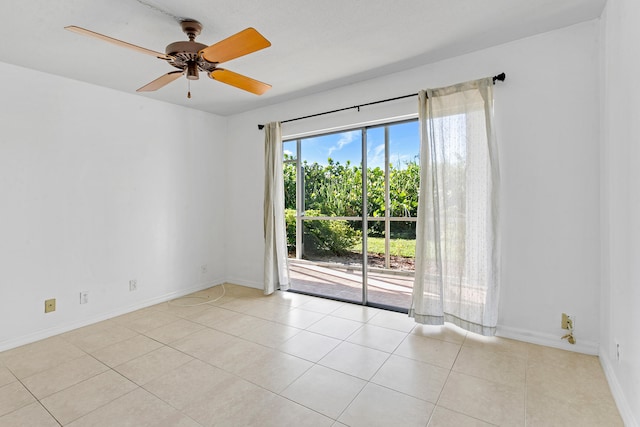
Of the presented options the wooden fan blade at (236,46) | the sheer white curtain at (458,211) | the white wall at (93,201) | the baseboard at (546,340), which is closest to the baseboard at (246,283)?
the white wall at (93,201)

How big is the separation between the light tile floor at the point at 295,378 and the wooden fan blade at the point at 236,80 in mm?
2161

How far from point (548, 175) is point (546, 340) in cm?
133

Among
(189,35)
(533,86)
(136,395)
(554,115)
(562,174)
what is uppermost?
(189,35)

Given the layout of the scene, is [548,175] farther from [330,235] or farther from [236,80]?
[330,235]

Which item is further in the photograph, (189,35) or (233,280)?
(233,280)

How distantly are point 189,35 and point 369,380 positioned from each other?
108 inches

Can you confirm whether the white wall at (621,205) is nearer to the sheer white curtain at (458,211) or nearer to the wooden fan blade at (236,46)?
the sheer white curtain at (458,211)

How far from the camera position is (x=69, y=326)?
303 centimetres

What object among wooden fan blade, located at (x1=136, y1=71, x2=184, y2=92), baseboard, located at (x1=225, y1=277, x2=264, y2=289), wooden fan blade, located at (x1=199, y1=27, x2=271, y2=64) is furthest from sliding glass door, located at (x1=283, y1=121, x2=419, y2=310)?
wooden fan blade, located at (x1=199, y1=27, x2=271, y2=64)

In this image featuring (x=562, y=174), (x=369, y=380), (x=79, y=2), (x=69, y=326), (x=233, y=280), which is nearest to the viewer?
(x=79, y=2)

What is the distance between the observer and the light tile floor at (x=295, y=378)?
1.76m

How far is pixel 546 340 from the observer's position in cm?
248

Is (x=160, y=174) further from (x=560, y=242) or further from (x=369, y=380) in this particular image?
(x=560, y=242)

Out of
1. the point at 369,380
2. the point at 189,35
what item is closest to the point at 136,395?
the point at 369,380
